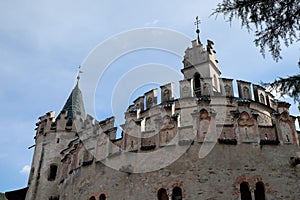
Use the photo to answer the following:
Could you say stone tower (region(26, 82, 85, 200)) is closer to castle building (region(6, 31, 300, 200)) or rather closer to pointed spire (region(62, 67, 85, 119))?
pointed spire (region(62, 67, 85, 119))

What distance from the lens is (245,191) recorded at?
1236 centimetres

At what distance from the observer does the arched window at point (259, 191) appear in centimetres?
1227

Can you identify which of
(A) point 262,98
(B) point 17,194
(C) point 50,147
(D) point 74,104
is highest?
(D) point 74,104

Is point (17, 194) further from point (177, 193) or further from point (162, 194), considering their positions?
point (177, 193)

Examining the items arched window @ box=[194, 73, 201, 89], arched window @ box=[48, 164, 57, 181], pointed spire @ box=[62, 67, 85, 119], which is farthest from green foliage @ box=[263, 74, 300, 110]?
pointed spire @ box=[62, 67, 85, 119]

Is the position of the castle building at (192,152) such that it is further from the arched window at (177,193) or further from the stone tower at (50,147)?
the stone tower at (50,147)

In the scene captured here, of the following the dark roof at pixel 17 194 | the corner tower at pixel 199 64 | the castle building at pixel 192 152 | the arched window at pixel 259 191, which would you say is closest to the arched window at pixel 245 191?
the castle building at pixel 192 152

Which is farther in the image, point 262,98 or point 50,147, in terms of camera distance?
point 50,147

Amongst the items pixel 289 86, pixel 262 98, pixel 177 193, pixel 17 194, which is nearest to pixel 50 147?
pixel 17 194

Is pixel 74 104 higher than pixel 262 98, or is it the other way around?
pixel 74 104

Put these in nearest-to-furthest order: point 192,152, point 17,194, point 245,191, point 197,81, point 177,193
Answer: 1. point 245,191
2. point 177,193
3. point 192,152
4. point 197,81
5. point 17,194

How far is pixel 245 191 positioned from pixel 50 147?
12786 mm

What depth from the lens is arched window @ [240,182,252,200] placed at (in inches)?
481

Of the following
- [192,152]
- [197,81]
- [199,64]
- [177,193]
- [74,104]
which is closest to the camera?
[177,193]
